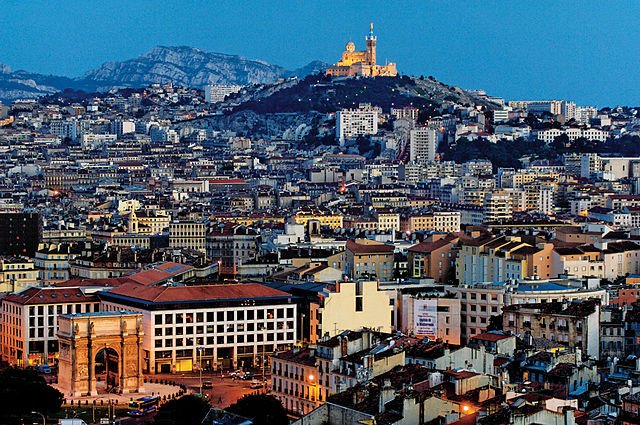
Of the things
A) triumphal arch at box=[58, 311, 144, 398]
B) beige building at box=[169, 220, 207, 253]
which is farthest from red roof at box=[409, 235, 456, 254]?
beige building at box=[169, 220, 207, 253]

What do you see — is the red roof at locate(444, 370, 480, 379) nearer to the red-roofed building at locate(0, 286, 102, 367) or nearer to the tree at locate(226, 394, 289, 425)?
the tree at locate(226, 394, 289, 425)

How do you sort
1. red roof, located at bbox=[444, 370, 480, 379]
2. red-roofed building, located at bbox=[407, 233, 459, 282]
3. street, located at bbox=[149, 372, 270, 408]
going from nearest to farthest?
red roof, located at bbox=[444, 370, 480, 379]
street, located at bbox=[149, 372, 270, 408]
red-roofed building, located at bbox=[407, 233, 459, 282]

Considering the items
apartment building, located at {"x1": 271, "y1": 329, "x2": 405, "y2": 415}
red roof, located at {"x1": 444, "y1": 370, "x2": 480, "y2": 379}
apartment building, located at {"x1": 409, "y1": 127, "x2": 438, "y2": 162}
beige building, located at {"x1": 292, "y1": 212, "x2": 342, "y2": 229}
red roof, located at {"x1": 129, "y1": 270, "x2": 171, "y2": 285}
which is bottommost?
apartment building, located at {"x1": 271, "y1": 329, "x2": 405, "y2": 415}

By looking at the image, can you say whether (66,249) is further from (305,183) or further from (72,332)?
(305,183)

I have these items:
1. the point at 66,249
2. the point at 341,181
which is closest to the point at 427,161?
the point at 341,181

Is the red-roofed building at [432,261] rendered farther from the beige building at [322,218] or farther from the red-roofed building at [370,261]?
the beige building at [322,218]

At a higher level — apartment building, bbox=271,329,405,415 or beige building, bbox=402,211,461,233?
beige building, bbox=402,211,461,233
